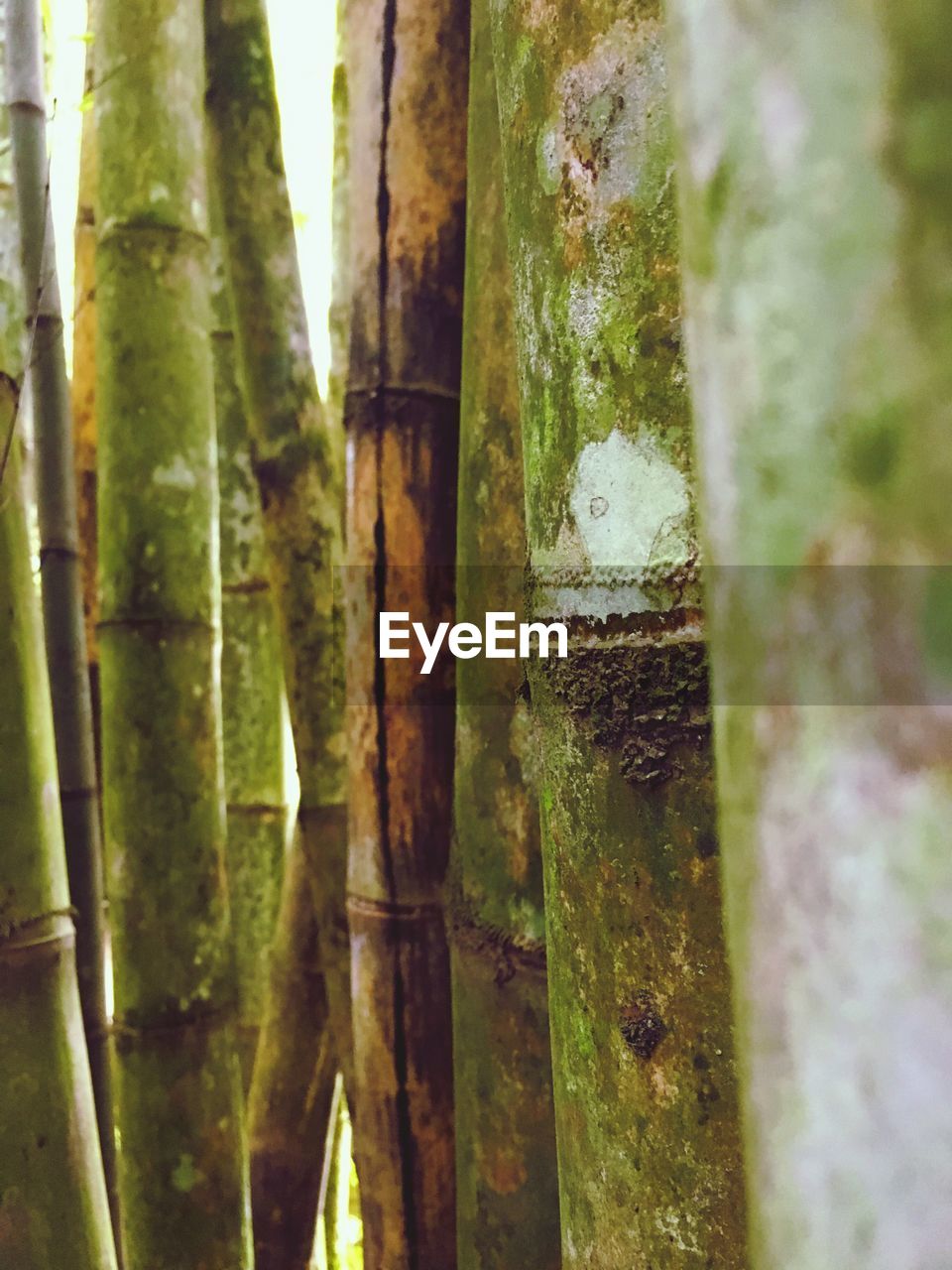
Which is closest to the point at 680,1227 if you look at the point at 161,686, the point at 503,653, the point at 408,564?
the point at 503,653

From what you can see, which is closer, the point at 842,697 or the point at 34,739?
the point at 842,697

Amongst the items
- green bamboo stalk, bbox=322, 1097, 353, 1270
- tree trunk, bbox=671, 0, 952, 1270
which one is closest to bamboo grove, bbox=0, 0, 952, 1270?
tree trunk, bbox=671, 0, 952, 1270

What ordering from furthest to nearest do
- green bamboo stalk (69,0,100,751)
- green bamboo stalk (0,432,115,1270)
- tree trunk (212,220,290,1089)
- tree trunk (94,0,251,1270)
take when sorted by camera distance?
tree trunk (212,220,290,1089), green bamboo stalk (69,0,100,751), tree trunk (94,0,251,1270), green bamboo stalk (0,432,115,1270)

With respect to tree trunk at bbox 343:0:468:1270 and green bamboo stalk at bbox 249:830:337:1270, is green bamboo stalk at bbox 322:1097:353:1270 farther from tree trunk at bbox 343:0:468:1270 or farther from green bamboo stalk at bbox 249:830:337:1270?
tree trunk at bbox 343:0:468:1270

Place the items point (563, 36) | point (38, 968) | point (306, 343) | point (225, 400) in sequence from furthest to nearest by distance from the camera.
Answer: point (225, 400)
point (306, 343)
point (38, 968)
point (563, 36)

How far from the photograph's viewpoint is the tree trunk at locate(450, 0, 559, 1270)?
62cm

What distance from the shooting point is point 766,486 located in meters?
0.18

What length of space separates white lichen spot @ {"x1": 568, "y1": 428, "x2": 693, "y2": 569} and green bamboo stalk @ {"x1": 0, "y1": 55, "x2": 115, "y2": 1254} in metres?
0.62

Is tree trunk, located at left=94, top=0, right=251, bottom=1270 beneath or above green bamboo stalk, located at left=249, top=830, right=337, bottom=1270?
above

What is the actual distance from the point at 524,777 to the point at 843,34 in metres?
0.49

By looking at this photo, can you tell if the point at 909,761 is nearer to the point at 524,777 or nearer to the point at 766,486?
the point at 766,486

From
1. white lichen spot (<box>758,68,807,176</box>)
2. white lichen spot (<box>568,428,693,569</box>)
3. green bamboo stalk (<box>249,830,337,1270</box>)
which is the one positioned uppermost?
white lichen spot (<box>758,68,807,176</box>)

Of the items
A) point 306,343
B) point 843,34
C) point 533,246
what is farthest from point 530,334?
point 306,343

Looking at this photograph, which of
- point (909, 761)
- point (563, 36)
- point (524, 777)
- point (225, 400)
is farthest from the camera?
point (225, 400)
